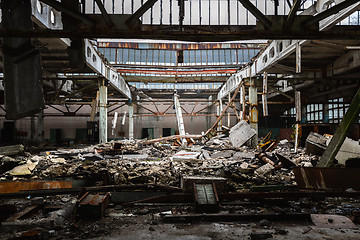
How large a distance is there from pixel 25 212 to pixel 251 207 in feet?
11.5

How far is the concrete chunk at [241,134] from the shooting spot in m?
11.1

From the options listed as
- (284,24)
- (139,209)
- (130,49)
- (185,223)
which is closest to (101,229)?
(139,209)

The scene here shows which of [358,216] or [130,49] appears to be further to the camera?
[130,49]

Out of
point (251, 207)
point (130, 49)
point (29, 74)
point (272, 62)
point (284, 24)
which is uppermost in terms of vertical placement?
point (130, 49)

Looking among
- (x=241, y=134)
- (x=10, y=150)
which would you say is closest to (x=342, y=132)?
(x=241, y=134)

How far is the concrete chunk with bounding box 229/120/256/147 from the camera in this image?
1115cm

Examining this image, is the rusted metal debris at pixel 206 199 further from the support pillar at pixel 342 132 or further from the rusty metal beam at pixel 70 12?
the rusty metal beam at pixel 70 12

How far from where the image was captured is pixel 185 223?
3.13 m

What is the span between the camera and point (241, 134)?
11.4m

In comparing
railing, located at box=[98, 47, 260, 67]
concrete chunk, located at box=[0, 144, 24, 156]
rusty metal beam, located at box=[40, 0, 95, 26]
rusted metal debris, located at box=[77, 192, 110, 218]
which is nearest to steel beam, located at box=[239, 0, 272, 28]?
rusty metal beam, located at box=[40, 0, 95, 26]

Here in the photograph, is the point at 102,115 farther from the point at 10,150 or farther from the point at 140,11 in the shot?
the point at 140,11

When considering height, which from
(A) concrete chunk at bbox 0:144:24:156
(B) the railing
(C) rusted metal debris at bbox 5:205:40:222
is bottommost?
(C) rusted metal debris at bbox 5:205:40:222

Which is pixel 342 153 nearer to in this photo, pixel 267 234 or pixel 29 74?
pixel 267 234

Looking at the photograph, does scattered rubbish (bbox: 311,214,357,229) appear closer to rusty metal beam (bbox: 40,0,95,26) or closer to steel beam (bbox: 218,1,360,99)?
rusty metal beam (bbox: 40,0,95,26)
